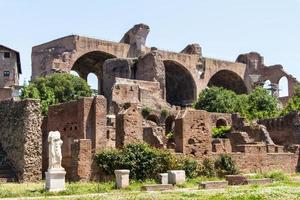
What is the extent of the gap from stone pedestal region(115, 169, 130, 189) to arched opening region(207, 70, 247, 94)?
61370 mm

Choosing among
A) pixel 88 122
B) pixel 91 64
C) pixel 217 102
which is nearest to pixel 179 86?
pixel 91 64

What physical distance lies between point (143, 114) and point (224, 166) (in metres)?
24.7

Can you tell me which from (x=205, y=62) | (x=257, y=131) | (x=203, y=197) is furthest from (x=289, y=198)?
(x=205, y=62)

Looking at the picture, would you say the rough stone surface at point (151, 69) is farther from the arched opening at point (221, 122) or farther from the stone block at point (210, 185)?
the stone block at point (210, 185)

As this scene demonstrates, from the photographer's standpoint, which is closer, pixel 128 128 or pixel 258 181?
pixel 258 181

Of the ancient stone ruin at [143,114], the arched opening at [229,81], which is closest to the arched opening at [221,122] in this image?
the ancient stone ruin at [143,114]

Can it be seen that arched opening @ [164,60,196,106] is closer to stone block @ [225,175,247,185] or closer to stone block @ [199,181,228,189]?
stone block @ [225,175,247,185]

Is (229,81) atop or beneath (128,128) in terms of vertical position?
atop

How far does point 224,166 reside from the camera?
97.3 ft

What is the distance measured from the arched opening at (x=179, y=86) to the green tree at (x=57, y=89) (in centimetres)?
2074

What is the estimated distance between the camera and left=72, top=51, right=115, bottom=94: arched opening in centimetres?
7569

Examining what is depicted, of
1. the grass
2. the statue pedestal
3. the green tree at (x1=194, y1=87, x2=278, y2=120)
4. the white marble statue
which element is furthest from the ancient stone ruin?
the green tree at (x1=194, y1=87, x2=278, y2=120)

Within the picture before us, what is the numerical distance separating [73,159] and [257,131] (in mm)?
18622

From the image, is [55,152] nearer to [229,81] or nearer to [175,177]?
[175,177]
